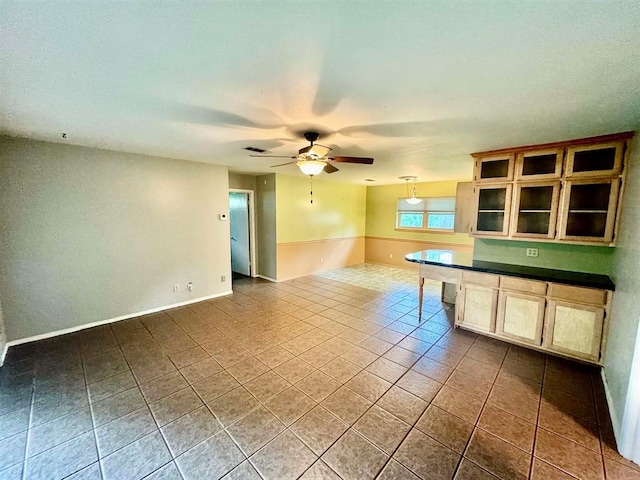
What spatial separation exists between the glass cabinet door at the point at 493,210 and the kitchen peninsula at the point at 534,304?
1.61ft

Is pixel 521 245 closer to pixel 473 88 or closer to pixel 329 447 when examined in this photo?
pixel 473 88

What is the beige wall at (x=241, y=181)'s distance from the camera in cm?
591

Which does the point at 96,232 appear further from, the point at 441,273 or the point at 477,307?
the point at 477,307

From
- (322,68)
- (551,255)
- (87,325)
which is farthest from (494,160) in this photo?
(87,325)

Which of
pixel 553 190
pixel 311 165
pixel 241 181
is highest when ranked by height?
pixel 241 181

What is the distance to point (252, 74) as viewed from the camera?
5.44 feet

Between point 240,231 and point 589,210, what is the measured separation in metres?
6.21

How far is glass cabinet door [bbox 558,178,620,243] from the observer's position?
2801 millimetres

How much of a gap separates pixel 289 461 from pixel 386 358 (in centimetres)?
156

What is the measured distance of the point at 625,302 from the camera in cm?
223

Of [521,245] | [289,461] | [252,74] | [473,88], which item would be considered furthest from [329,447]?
[521,245]

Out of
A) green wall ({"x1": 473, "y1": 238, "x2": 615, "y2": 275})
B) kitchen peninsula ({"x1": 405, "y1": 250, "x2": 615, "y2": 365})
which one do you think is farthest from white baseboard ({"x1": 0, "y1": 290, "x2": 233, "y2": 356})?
green wall ({"x1": 473, "y1": 238, "x2": 615, "y2": 275})

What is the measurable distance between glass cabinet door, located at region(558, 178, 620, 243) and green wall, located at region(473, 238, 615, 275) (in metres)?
0.35

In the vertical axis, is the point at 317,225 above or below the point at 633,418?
above
